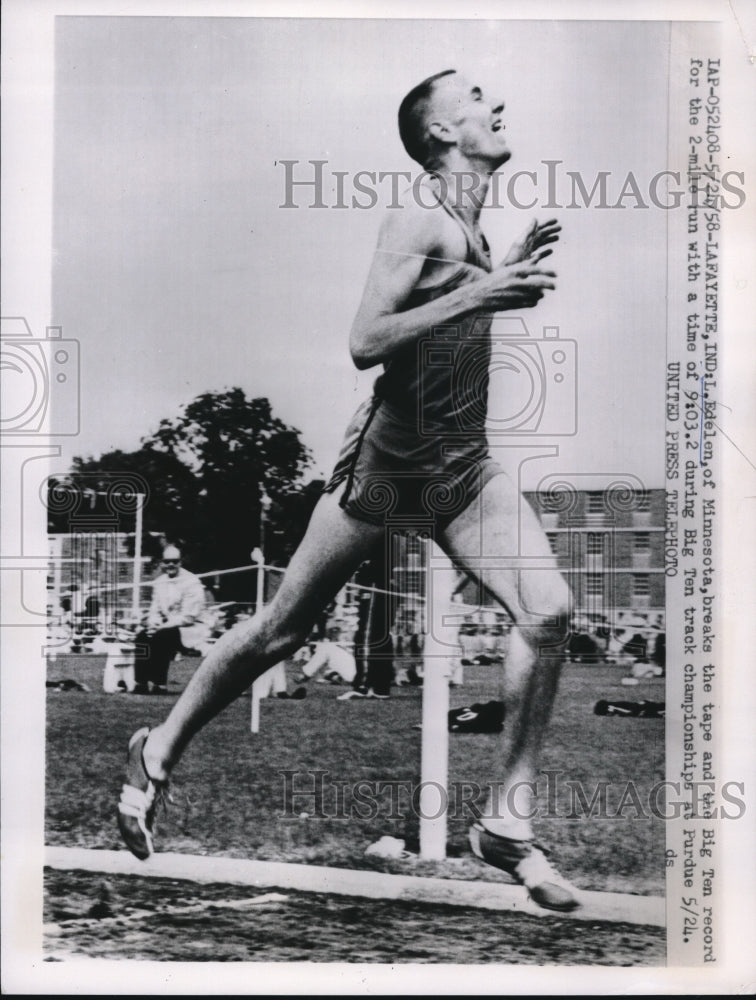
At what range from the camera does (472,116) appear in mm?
4047

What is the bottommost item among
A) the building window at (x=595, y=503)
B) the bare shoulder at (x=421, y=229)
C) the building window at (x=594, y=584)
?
the building window at (x=594, y=584)

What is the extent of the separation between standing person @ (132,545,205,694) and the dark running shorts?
58 centimetres

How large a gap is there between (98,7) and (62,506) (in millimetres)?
1634

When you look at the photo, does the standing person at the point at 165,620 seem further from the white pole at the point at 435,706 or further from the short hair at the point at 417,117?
the short hair at the point at 417,117

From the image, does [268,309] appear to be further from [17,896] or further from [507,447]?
[17,896]

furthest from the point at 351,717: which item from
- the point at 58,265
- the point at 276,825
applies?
the point at 58,265

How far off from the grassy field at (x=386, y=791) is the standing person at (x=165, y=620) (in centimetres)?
6

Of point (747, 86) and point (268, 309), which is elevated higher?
point (747, 86)

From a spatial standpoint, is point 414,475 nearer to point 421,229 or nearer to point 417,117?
point 421,229

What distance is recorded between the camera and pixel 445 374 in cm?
404

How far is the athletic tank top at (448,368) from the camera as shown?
4.03 metres

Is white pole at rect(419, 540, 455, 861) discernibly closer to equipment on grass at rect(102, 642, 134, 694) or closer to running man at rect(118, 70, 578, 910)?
running man at rect(118, 70, 578, 910)
